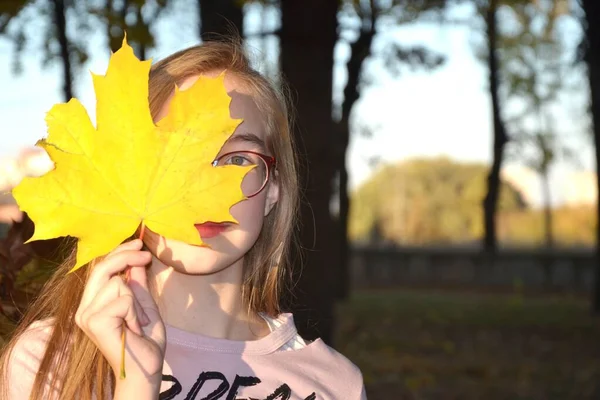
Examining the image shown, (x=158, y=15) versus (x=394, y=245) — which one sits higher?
(x=158, y=15)

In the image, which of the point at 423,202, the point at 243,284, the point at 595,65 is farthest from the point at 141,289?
the point at 423,202

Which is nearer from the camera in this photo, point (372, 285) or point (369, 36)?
point (369, 36)

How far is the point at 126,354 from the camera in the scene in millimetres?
1674

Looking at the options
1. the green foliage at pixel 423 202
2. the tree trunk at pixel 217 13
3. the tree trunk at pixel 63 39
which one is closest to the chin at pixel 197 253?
the tree trunk at pixel 217 13

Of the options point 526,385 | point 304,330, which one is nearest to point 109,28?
point 304,330

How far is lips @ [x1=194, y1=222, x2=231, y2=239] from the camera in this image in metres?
1.94

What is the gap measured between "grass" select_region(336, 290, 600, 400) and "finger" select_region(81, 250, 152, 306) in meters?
6.10

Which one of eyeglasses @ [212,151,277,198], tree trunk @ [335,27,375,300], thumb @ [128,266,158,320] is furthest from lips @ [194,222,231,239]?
tree trunk @ [335,27,375,300]

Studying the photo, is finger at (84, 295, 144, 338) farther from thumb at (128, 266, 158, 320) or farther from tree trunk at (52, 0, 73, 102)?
tree trunk at (52, 0, 73, 102)

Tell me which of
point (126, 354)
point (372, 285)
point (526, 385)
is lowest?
point (372, 285)

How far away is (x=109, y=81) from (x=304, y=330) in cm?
386

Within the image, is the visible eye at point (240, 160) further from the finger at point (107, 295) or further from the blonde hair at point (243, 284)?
the finger at point (107, 295)

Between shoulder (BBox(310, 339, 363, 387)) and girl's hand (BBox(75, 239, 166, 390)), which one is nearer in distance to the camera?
girl's hand (BBox(75, 239, 166, 390))

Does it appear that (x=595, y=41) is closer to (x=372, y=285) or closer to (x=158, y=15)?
(x=158, y=15)
